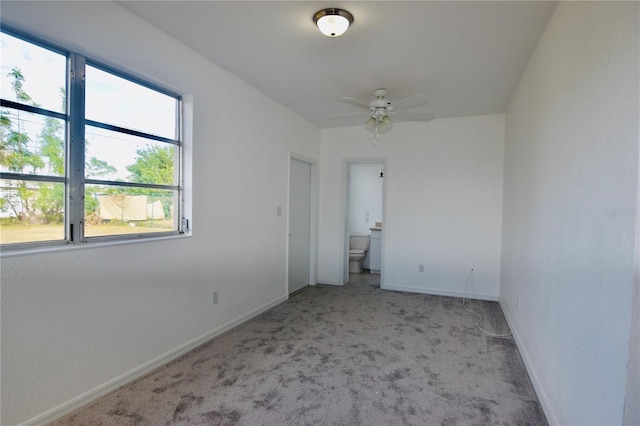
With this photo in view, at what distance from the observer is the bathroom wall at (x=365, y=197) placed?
6.46m

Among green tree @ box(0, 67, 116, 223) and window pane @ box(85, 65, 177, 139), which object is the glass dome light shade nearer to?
window pane @ box(85, 65, 177, 139)

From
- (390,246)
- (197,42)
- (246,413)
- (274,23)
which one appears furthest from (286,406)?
(390,246)

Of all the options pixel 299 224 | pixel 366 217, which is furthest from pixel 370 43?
pixel 366 217

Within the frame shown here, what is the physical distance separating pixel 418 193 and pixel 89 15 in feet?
13.5

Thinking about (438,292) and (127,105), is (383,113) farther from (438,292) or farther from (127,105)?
(438,292)

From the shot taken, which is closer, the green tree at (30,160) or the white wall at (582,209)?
the white wall at (582,209)

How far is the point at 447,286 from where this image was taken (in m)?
4.58

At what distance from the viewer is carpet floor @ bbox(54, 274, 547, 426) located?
75.4 inches

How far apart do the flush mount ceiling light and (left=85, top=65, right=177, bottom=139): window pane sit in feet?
4.62

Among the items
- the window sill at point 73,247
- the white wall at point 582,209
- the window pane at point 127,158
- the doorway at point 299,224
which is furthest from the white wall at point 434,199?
the window sill at point 73,247

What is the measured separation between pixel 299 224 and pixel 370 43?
283 centimetres

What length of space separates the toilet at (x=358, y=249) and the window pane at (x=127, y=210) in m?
3.87

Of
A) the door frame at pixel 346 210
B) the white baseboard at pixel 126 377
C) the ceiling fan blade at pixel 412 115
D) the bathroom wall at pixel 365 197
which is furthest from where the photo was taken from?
the bathroom wall at pixel 365 197

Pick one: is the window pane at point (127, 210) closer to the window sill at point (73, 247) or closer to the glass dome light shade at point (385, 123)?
the window sill at point (73, 247)
